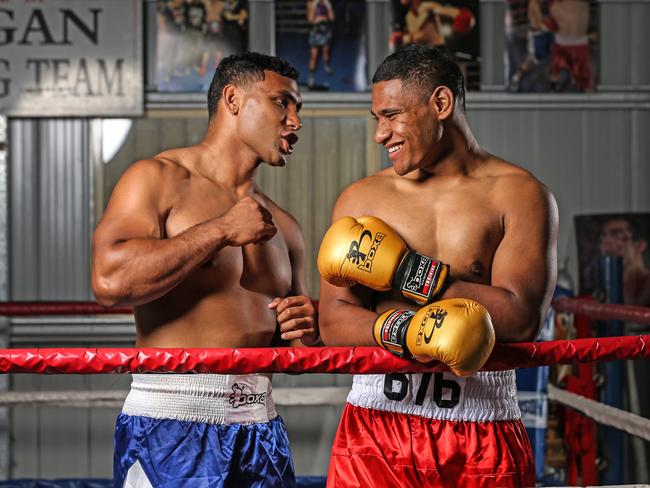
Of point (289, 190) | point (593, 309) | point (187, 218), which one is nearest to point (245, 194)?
point (187, 218)

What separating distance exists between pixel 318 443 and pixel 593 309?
87.9 inches

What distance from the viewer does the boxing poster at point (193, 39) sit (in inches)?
192

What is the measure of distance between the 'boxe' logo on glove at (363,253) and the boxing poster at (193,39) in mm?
3410

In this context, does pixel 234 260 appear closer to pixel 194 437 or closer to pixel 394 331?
pixel 194 437

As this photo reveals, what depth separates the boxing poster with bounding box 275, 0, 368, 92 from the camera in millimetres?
4910

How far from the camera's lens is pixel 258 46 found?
4.94m

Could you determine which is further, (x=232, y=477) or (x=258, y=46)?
(x=258, y=46)

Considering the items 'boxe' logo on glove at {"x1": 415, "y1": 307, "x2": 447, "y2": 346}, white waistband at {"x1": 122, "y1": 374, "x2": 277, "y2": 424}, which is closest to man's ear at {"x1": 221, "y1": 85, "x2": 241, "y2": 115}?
white waistband at {"x1": 122, "y1": 374, "x2": 277, "y2": 424}

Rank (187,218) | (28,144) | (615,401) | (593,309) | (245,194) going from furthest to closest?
(28,144) < (615,401) < (593,309) < (245,194) < (187,218)

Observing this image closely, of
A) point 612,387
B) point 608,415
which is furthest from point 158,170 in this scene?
point 612,387

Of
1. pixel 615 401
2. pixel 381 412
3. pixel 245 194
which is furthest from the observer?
pixel 615 401

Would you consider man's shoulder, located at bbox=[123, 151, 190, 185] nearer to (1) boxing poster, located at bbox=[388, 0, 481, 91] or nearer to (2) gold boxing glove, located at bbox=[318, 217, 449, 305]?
(2) gold boxing glove, located at bbox=[318, 217, 449, 305]

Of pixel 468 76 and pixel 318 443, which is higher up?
pixel 468 76

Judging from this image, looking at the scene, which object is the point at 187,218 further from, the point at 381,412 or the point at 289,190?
the point at 289,190
